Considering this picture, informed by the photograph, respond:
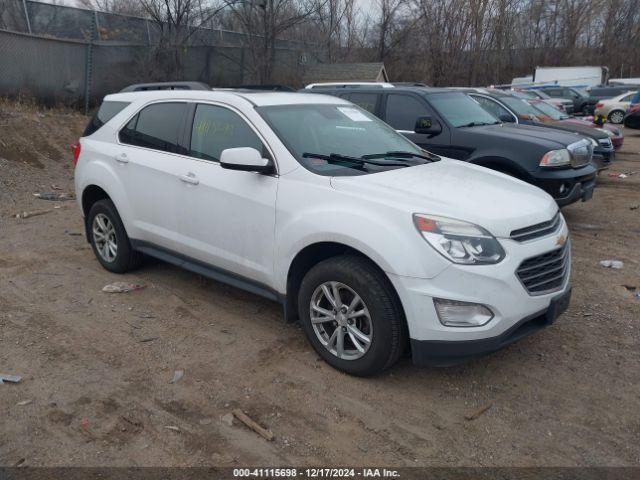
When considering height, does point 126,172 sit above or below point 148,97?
below

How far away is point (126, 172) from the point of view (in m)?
5.21

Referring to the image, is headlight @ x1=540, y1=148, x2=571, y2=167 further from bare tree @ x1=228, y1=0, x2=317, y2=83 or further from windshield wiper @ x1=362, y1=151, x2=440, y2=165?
bare tree @ x1=228, y1=0, x2=317, y2=83

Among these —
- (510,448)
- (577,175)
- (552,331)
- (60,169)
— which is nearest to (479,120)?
(577,175)

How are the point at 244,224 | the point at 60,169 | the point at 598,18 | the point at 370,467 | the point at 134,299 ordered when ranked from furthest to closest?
the point at 598,18 < the point at 60,169 < the point at 134,299 < the point at 244,224 < the point at 370,467

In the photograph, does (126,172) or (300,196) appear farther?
(126,172)

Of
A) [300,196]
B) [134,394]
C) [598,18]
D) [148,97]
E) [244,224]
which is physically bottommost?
[134,394]

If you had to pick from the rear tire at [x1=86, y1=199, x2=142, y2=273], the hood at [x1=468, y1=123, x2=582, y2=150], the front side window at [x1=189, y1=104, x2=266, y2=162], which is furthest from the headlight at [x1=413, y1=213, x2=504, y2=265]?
the hood at [x1=468, y1=123, x2=582, y2=150]

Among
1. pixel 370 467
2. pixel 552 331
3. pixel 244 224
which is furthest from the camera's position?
pixel 552 331

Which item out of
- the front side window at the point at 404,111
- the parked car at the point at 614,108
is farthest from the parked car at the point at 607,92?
the front side window at the point at 404,111

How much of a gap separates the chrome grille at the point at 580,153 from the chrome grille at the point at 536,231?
3683 millimetres

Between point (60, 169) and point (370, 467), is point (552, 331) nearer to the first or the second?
point (370, 467)

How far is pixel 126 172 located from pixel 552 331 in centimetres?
389

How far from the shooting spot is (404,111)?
805 cm

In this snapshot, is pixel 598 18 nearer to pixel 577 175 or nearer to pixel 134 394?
pixel 577 175
